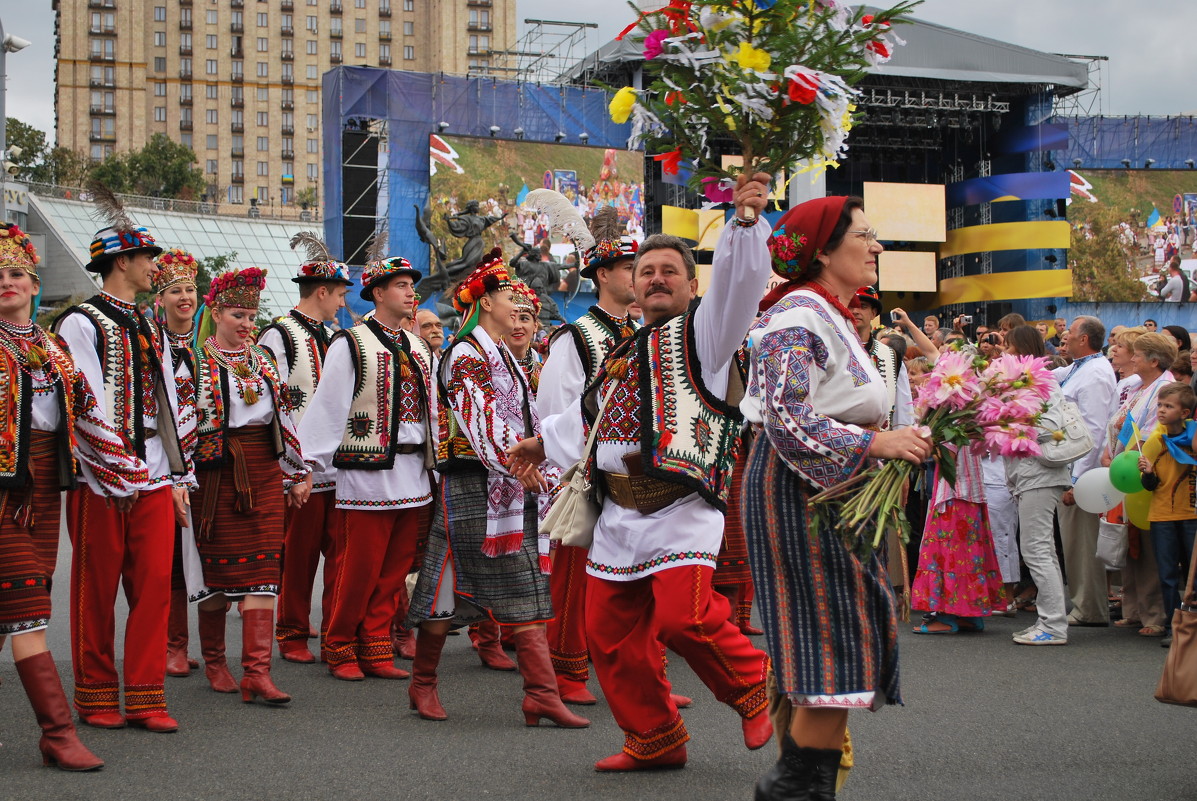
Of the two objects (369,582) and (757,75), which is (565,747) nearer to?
(369,582)

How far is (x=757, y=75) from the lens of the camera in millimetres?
3709

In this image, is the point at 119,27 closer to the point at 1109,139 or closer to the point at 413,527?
the point at 1109,139

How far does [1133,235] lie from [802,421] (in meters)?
46.0

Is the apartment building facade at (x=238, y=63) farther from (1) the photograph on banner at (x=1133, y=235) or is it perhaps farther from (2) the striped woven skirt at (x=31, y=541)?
(2) the striped woven skirt at (x=31, y=541)

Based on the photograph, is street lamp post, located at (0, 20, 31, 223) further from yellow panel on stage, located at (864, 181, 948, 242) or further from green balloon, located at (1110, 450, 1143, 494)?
yellow panel on stage, located at (864, 181, 948, 242)

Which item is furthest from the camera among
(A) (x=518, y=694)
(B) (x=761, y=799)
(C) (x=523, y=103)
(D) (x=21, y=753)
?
(C) (x=523, y=103)

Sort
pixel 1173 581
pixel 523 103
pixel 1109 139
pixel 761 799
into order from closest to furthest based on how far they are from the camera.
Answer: pixel 761 799, pixel 1173 581, pixel 523 103, pixel 1109 139

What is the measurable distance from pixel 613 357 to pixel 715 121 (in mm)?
1338

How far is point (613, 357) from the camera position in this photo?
16.3 feet

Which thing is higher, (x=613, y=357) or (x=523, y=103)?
(x=523, y=103)

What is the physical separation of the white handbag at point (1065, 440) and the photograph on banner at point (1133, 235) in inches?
1518

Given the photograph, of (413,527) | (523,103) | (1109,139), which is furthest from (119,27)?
(413,527)

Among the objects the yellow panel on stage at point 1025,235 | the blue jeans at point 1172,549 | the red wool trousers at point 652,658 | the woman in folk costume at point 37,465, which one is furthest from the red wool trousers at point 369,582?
the yellow panel on stage at point 1025,235

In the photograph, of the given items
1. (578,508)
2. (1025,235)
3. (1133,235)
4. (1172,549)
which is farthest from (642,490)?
(1133,235)
